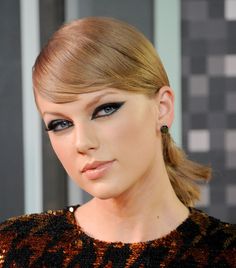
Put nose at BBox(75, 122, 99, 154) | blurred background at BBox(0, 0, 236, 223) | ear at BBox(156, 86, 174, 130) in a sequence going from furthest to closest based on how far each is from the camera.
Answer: blurred background at BBox(0, 0, 236, 223) < ear at BBox(156, 86, 174, 130) < nose at BBox(75, 122, 99, 154)

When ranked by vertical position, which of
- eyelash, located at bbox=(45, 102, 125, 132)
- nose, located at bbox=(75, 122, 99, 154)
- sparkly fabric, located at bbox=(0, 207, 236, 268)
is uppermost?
eyelash, located at bbox=(45, 102, 125, 132)

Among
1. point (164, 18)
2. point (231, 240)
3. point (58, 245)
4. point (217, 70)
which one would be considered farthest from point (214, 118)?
point (58, 245)

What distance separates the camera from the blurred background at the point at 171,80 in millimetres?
1784

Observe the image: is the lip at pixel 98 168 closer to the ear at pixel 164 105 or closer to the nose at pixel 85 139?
the nose at pixel 85 139

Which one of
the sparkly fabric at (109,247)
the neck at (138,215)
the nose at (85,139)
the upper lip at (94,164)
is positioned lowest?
the sparkly fabric at (109,247)

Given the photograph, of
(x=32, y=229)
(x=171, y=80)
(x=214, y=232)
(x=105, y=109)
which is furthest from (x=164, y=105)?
(x=171, y=80)

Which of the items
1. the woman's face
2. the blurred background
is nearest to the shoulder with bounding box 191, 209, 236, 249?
the woman's face

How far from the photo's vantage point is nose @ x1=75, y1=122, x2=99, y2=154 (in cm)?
104

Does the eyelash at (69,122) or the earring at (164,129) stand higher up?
the eyelash at (69,122)

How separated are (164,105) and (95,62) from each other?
0.19m

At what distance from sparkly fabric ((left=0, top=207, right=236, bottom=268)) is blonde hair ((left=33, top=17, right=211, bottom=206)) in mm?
299

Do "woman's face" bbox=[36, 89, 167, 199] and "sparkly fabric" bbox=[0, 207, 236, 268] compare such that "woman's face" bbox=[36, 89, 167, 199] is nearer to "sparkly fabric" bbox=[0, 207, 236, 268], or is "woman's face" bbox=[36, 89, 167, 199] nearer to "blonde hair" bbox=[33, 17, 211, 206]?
"blonde hair" bbox=[33, 17, 211, 206]

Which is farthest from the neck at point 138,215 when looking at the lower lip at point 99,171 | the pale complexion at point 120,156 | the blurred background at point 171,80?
the blurred background at point 171,80

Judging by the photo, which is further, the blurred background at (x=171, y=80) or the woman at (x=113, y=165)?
the blurred background at (x=171, y=80)
